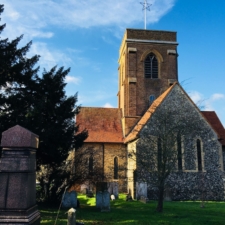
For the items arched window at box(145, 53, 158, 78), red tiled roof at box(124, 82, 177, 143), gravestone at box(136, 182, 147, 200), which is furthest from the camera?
arched window at box(145, 53, 158, 78)

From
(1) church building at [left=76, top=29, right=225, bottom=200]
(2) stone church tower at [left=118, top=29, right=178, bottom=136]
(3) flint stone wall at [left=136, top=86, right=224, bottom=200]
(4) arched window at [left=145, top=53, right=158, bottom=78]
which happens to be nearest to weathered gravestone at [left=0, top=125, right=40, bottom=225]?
(1) church building at [left=76, top=29, right=225, bottom=200]

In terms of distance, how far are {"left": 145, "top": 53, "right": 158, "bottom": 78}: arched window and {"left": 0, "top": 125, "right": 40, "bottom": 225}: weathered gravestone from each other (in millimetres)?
22129

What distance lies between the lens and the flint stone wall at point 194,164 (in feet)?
65.0

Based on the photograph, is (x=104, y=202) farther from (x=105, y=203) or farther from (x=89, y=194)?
(x=89, y=194)

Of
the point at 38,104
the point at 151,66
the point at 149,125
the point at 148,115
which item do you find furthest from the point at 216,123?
the point at 38,104

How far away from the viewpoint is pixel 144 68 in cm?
2733

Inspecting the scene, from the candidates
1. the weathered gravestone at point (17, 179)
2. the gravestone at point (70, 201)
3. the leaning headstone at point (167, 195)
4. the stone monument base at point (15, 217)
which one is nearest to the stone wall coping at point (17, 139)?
the weathered gravestone at point (17, 179)

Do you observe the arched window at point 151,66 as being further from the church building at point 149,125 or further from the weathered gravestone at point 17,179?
the weathered gravestone at point 17,179

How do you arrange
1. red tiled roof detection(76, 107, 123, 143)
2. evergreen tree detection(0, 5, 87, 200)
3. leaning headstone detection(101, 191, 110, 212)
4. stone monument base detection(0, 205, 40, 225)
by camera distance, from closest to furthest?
stone monument base detection(0, 205, 40, 225)
evergreen tree detection(0, 5, 87, 200)
leaning headstone detection(101, 191, 110, 212)
red tiled roof detection(76, 107, 123, 143)

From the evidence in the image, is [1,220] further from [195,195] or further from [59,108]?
[195,195]

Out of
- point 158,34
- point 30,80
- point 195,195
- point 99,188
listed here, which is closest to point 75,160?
point 99,188

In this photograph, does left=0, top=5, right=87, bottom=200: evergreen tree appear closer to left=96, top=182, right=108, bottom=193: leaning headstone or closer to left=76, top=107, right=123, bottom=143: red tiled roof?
left=96, top=182, right=108, bottom=193: leaning headstone

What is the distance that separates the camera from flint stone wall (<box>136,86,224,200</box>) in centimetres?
1980

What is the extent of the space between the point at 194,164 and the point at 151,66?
11.0 m
